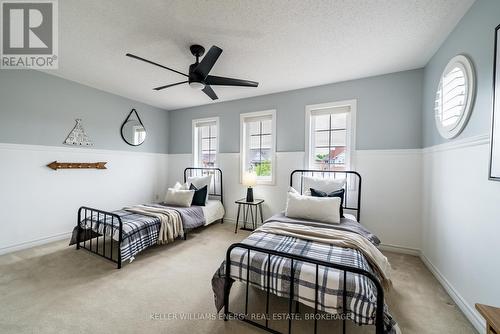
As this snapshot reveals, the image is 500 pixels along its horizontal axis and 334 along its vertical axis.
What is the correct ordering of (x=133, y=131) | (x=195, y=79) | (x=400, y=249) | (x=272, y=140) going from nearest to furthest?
(x=195, y=79), (x=400, y=249), (x=272, y=140), (x=133, y=131)

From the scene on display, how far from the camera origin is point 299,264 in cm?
147

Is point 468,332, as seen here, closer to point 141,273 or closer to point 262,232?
point 262,232

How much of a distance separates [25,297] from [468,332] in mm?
3693

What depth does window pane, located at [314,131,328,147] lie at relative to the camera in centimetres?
343

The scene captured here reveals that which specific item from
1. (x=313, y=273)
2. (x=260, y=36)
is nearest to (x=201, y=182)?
(x=260, y=36)

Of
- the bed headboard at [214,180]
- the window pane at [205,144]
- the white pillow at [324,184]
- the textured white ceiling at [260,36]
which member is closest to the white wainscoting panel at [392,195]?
the white pillow at [324,184]

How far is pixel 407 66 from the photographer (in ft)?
9.00

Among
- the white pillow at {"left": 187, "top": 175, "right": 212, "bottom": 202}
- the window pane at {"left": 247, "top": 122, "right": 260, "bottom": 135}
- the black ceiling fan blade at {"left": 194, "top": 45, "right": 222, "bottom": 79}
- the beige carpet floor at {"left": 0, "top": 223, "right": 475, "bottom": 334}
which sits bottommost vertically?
the beige carpet floor at {"left": 0, "top": 223, "right": 475, "bottom": 334}

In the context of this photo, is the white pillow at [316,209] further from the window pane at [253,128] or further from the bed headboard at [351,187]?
the window pane at [253,128]

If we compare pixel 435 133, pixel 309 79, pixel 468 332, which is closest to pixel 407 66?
pixel 435 133

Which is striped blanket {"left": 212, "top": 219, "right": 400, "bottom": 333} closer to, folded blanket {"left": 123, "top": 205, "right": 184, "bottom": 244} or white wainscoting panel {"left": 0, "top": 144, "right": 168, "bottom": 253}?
folded blanket {"left": 123, "top": 205, "right": 184, "bottom": 244}

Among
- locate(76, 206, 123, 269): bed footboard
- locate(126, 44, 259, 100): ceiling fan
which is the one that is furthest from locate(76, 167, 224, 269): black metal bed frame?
locate(126, 44, 259, 100): ceiling fan

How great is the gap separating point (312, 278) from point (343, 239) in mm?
630

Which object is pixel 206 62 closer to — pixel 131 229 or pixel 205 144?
pixel 131 229
